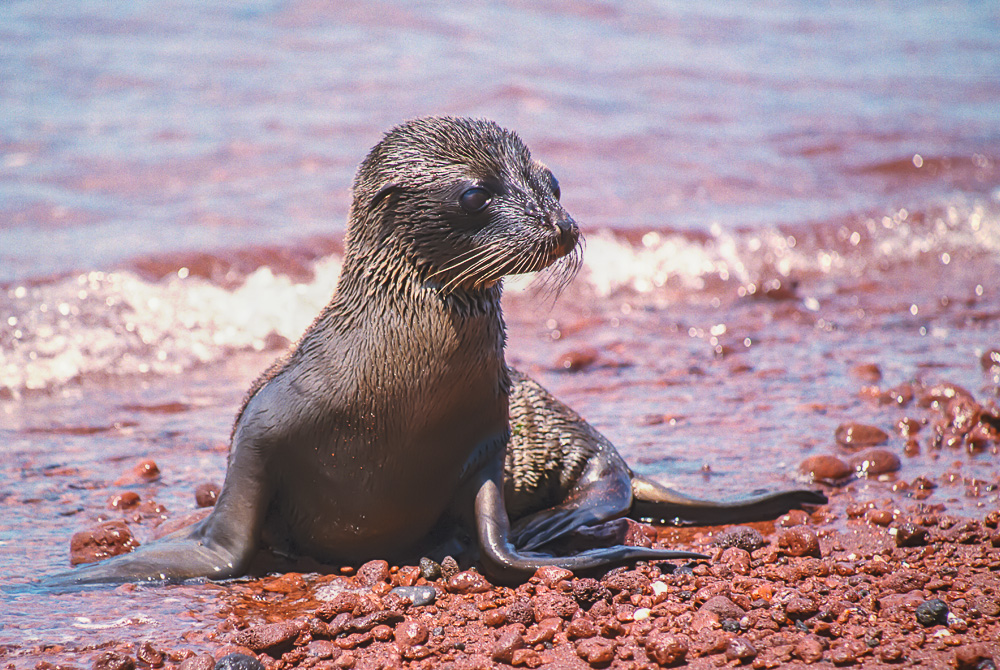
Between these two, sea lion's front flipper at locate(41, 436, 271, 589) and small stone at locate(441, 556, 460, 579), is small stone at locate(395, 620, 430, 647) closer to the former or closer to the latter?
small stone at locate(441, 556, 460, 579)

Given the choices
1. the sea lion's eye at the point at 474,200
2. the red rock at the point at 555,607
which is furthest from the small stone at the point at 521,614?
the sea lion's eye at the point at 474,200

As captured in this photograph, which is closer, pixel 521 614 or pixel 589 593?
pixel 521 614

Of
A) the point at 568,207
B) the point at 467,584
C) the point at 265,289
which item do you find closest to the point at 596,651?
the point at 467,584

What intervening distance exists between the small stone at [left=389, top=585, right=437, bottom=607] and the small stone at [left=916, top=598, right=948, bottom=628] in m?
1.79

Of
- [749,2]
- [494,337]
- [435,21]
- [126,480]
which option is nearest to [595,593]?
[494,337]

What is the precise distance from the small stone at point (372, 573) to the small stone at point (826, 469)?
7.79ft

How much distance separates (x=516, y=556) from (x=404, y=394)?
79cm

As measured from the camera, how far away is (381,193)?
4562 mm

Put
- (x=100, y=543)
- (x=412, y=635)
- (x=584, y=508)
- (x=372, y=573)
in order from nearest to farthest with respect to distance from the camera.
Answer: (x=412, y=635) < (x=372, y=573) < (x=100, y=543) < (x=584, y=508)

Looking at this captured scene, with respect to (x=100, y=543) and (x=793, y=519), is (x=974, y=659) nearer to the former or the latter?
(x=793, y=519)

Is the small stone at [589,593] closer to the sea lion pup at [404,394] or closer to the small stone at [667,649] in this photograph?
the sea lion pup at [404,394]

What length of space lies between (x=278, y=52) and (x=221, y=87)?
1.78 m

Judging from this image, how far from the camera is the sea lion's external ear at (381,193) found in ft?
14.9

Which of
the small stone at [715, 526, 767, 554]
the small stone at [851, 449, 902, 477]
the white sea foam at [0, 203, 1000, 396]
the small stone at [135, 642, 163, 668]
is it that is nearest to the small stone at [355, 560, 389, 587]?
the small stone at [135, 642, 163, 668]
